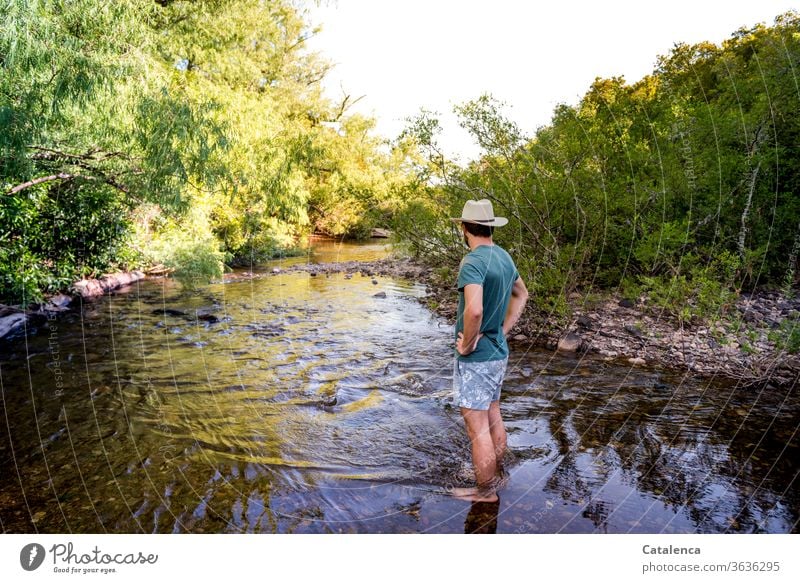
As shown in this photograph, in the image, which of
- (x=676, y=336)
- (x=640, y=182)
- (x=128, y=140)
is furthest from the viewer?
(x=640, y=182)

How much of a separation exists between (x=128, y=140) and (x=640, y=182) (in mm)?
8826

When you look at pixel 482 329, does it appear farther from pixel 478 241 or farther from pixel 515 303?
pixel 478 241

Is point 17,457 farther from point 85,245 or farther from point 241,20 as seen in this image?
point 241,20

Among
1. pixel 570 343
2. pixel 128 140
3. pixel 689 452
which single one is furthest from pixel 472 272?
pixel 128 140

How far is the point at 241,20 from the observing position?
1077 centimetres

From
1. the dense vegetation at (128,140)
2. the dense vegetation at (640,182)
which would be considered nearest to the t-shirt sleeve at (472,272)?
the dense vegetation at (128,140)

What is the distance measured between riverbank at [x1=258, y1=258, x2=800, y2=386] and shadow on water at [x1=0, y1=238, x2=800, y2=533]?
1.52 ft

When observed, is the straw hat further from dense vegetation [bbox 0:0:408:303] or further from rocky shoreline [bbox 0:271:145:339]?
rocky shoreline [bbox 0:271:145:339]

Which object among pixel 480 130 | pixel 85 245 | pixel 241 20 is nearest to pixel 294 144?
pixel 241 20

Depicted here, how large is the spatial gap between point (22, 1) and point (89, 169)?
11.0ft

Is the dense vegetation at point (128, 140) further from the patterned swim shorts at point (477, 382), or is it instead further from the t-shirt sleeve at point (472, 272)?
the patterned swim shorts at point (477, 382)

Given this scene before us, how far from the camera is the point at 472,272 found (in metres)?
3.58
